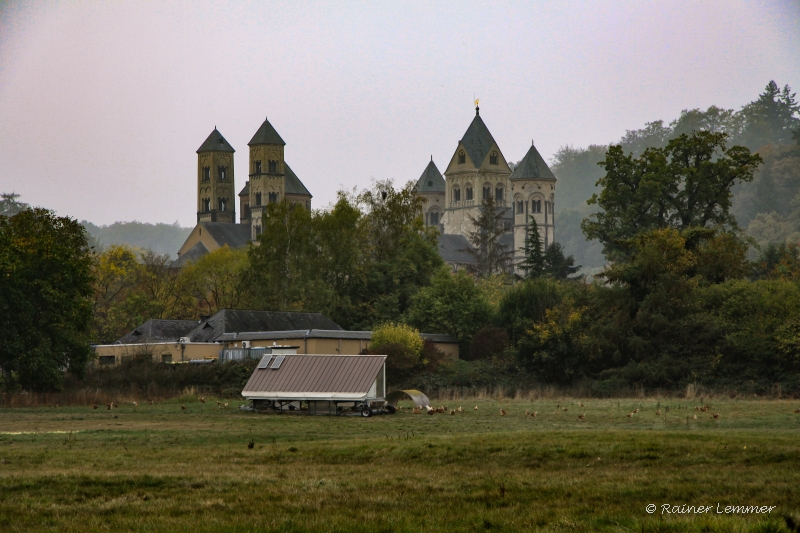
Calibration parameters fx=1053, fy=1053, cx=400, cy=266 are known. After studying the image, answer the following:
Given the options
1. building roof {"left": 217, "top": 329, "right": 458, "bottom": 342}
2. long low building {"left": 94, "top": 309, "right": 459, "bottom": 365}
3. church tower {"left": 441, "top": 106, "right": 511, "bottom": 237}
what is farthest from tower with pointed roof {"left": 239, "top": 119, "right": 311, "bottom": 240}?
building roof {"left": 217, "top": 329, "right": 458, "bottom": 342}

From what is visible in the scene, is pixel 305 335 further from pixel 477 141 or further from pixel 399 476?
pixel 477 141

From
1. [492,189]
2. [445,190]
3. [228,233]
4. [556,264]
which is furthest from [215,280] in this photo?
[445,190]

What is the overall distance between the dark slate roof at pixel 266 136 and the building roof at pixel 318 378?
123 meters

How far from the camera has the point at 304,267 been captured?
78562mm

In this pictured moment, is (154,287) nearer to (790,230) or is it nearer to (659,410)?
(659,410)

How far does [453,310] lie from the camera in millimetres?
65750

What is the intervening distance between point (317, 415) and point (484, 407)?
257 inches

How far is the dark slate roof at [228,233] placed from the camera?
15538cm

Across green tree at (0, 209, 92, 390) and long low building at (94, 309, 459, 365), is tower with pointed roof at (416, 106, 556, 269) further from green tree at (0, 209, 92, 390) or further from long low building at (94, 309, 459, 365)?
green tree at (0, 209, 92, 390)

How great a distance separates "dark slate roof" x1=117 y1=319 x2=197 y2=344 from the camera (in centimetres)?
6769

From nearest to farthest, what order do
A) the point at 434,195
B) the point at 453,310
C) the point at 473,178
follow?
1. the point at 453,310
2. the point at 473,178
3. the point at 434,195

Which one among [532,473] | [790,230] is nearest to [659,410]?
[532,473]

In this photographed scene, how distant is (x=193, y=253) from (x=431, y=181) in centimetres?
5493

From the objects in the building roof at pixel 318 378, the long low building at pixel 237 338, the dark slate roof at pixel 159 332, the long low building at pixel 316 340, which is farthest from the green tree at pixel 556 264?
the building roof at pixel 318 378
